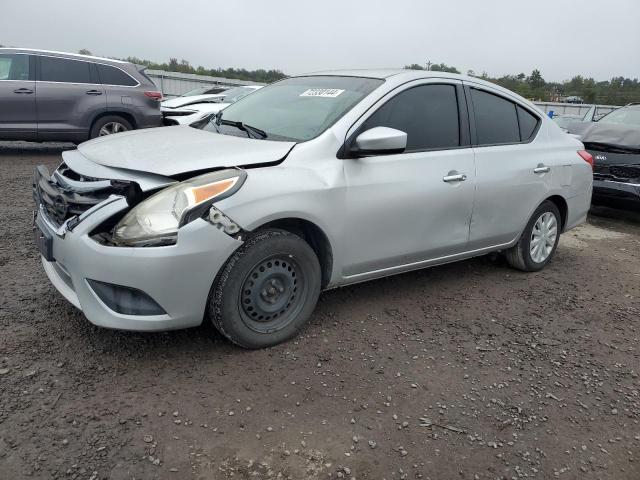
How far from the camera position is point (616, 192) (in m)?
7.06

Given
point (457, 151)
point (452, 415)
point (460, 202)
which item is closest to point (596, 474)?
point (452, 415)

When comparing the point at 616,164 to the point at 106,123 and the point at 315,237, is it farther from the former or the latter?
the point at 106,123

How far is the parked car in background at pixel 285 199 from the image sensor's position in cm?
275

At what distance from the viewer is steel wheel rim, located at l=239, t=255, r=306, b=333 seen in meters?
3.03

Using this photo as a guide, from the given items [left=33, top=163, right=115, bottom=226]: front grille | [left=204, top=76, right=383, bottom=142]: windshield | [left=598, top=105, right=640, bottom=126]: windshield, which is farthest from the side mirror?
[left=598, top=105, right=640, bottom=126]: windshield

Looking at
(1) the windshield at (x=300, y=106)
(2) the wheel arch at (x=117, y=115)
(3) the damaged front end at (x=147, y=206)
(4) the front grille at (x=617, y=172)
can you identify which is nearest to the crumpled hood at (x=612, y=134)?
(4) the front grille at (x=617, y=172)

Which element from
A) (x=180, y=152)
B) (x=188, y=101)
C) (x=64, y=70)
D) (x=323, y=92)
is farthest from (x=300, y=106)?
(x=188, y=101)

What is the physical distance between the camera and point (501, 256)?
4.98 meters

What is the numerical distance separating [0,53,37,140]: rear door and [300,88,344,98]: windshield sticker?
636 centimetres

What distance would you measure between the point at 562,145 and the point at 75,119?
732 cm

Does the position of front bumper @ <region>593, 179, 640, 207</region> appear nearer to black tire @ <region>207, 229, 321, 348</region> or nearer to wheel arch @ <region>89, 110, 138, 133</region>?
black tire @ <region>207, 229, 321, 348</region>

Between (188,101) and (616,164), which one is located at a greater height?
(188,101)

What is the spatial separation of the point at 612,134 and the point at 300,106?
5655 mm

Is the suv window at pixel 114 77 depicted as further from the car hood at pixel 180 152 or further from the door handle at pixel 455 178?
the door handle at pixel 455 178
